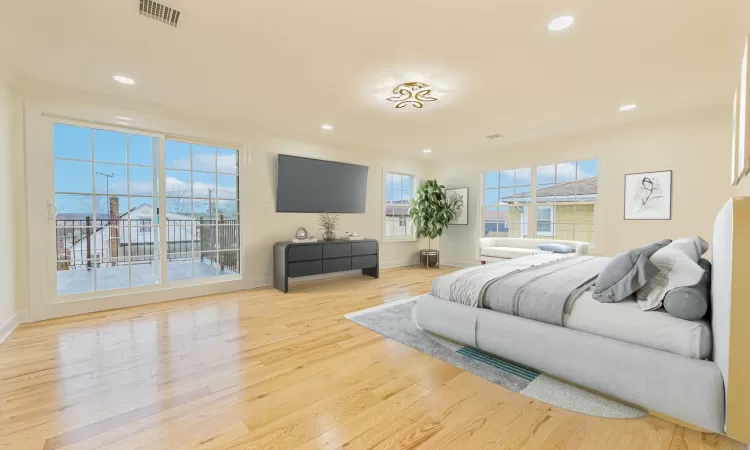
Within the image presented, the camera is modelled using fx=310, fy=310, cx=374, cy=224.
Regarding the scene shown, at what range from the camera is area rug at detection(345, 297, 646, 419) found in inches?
67.7

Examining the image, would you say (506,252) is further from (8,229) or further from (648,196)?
(8,229)

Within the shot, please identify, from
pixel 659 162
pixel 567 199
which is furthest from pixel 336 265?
pixel 659 162

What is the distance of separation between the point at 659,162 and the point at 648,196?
18.6 inches

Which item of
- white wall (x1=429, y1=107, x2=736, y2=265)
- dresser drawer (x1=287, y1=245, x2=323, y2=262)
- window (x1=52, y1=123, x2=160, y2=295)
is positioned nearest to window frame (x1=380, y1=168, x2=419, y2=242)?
dresser drawer (x1=287, y1=245, x2=323, y2=262)

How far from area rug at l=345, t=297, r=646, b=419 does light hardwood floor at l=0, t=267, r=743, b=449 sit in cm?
8

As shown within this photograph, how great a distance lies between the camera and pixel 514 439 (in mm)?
1487

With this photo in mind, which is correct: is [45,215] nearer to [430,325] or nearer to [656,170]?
[430,325]

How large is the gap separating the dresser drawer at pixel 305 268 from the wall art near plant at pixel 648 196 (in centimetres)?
463

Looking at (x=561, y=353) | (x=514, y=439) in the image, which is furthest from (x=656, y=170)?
(x=514, y=439)

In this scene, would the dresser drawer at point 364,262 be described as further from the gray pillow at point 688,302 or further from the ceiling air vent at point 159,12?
the gray pillow at point 688,302

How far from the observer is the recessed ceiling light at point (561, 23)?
2.10 meters

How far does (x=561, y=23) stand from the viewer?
2150mm

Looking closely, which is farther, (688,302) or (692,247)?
(692,247)

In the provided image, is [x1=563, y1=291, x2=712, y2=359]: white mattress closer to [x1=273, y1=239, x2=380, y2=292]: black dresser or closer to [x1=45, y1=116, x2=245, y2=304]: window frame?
[x1=273, y1=239, x2=380, y2=292]: black dresser
